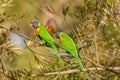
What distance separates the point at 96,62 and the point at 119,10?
0.56 meters

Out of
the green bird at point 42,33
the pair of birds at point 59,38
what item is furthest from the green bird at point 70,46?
the green bird at point 42,33

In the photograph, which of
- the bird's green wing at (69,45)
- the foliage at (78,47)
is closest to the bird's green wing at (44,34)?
the foliage at (78,47)

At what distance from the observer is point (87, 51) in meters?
3.66

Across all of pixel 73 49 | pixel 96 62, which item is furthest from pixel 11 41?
pixel 96 62

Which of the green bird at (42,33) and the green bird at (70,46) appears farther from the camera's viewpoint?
the green bird at (42,33)

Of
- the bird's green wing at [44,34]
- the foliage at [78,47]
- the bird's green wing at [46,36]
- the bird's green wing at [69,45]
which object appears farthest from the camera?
the bird's green wing at [44,34]

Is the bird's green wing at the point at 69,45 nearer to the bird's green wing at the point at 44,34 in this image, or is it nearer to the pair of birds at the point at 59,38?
the pair of birds at the point at 59,38

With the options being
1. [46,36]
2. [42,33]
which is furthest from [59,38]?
[42,33]

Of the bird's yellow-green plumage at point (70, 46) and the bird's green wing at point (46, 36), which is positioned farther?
the bird's green wing at point (46, 36)

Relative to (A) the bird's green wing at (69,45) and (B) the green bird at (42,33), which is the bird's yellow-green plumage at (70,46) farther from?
(B) the green bird at (42,33)

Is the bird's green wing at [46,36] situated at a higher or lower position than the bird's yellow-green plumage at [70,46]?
higher

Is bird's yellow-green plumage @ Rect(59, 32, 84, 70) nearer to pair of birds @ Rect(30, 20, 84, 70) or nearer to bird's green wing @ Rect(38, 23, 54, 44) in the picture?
pair of birds @ Rect(30, 20, 84, 70)

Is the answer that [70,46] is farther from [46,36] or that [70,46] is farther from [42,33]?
[42,33]

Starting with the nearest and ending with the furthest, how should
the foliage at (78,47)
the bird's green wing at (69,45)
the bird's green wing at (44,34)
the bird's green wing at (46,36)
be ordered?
the foliage at (78,47), the bird's green wing at (69,45), the bird's green wing at (46,36), the bird's green wing at (44,34)
